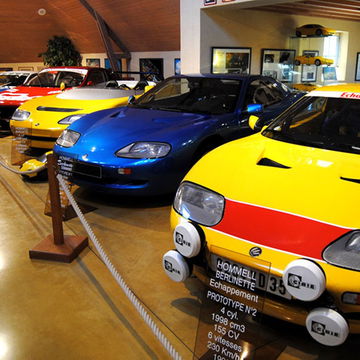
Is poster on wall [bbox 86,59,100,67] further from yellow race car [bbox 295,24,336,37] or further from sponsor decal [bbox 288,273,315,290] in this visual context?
sponsor decal [bbox 288,273,315,290]

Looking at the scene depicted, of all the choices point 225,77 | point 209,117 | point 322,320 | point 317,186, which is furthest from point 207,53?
point 322,320

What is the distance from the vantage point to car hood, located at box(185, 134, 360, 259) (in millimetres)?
1644

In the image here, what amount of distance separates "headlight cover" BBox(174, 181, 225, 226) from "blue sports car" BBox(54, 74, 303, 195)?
4.27ft

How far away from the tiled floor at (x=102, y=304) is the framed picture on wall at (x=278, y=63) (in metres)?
6.35

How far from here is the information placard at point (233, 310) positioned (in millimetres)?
1599

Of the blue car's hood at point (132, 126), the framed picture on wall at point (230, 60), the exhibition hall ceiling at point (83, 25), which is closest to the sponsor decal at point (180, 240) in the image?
the blue car's hood at point (132, 126)

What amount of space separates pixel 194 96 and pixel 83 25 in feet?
35.7

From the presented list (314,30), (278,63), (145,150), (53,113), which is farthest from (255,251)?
(314,30)

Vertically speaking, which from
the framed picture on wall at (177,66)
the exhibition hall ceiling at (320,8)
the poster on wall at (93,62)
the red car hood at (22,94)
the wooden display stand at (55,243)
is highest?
the exhibition hall ceiling at (320,8)

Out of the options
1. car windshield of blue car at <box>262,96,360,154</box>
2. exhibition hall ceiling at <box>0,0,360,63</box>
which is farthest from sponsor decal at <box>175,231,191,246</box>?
exhibition hall ceiling at <box>0,0,360,63</box>

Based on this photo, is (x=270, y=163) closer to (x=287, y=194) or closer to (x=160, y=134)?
(x=287, y=194)

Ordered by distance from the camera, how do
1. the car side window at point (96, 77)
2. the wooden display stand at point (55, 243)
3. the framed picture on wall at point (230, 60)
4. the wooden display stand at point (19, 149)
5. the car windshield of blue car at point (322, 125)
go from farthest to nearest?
the framed picture on wall at point (230, 60) → the car side window at point (96, 77) → the wooden display stand at point (19, 149) → the wooden display stand at point (55, 243) → the car windshield of blue car at point (322, 125)

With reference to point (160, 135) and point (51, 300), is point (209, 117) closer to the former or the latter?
point (160, 135)

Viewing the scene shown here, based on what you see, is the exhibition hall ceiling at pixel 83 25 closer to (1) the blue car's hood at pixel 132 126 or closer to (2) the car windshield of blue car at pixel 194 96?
(2) the car windshield of blue car at pixel 194 96
